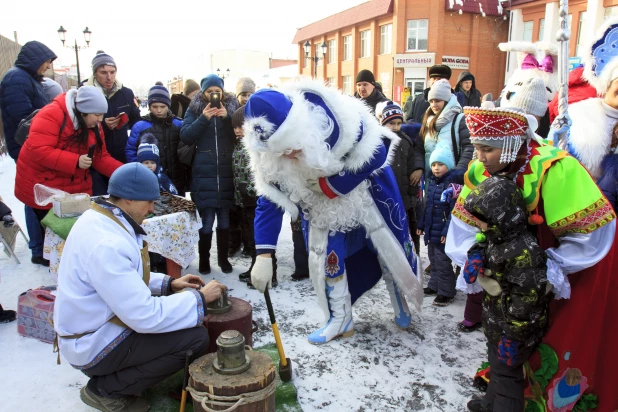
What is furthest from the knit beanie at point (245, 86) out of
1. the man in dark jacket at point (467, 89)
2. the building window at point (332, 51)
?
the building window at point (332, 51)

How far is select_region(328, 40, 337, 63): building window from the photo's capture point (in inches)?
1173

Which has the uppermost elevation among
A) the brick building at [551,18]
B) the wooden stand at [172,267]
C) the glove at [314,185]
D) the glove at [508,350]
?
the brick building at [551,18]

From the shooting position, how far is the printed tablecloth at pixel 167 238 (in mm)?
3340

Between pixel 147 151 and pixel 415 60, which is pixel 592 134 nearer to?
pixel 147 151

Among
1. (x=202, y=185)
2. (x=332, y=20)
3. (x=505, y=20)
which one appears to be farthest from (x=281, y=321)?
(x=332, y=20)

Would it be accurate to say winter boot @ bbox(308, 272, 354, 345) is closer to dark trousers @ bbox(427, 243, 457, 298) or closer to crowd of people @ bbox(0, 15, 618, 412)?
crowd of people @ bbox(0, 15, 618, 412)

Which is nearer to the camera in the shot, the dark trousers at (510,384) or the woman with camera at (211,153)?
the dark trousers at (510,384)

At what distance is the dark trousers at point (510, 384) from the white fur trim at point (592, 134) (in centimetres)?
107

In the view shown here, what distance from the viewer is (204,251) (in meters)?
4.11

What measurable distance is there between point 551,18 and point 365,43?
10802 mm

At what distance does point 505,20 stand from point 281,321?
994 inches

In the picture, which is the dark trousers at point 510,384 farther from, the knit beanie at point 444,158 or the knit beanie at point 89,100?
the knit beanie at point 89,100

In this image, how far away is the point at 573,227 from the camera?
1.74 meters

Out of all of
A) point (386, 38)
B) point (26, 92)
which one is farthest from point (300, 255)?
point (386, 38)
